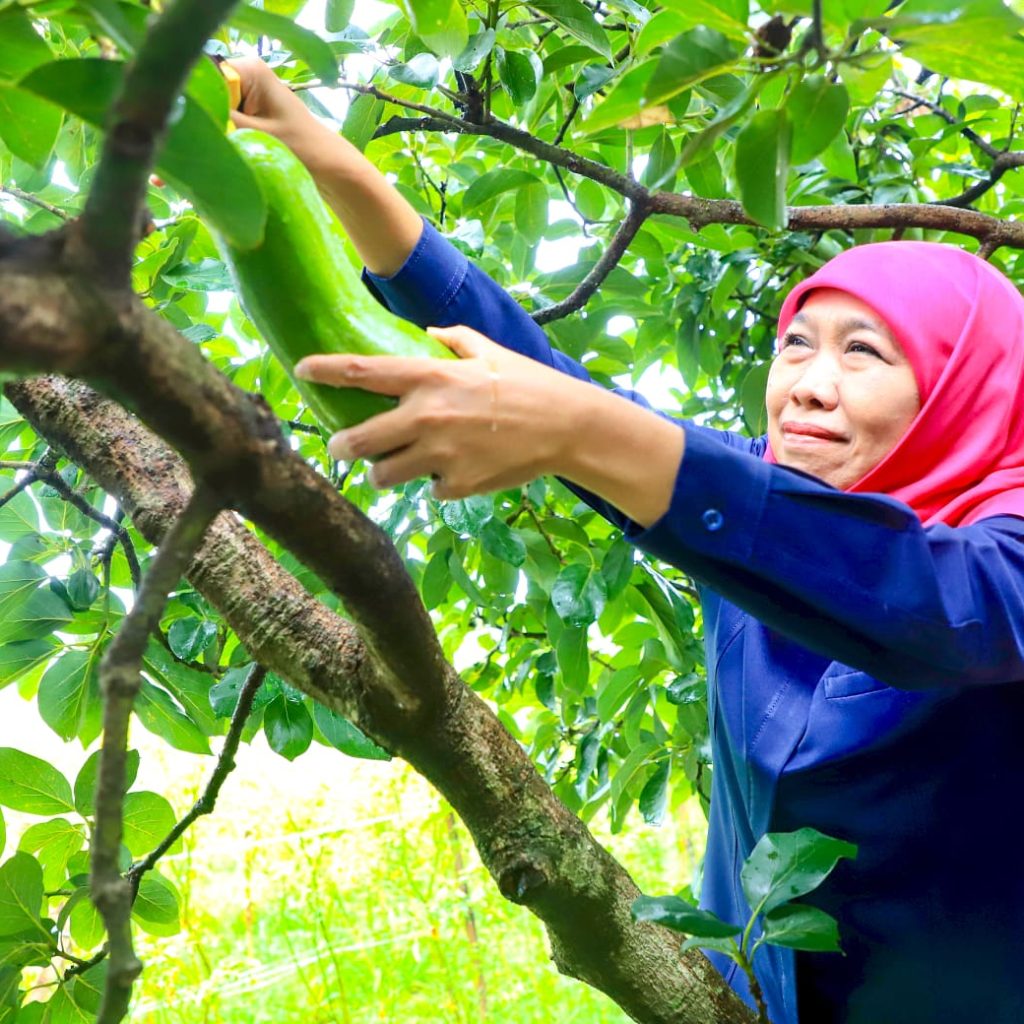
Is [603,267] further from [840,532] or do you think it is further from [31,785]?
[31,785]

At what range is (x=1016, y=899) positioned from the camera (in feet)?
2.64

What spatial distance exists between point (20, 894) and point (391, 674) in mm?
326

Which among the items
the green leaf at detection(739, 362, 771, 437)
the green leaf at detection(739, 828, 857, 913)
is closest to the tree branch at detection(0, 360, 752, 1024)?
the green leaf at detection(739, 828, 857, 913)

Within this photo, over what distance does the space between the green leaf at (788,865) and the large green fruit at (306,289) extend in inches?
13.3

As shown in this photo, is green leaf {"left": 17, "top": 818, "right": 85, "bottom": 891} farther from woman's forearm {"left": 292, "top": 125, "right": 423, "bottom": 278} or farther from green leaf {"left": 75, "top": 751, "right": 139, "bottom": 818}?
woman's forearm {"left": 292, "top": 125, "right": 423, "bottom": 278}

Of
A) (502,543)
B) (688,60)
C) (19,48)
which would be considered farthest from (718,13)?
(502,543)

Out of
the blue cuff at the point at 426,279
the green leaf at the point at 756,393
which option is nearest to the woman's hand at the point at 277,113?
the blue cuff at the point at 426,279

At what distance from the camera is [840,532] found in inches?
24.8

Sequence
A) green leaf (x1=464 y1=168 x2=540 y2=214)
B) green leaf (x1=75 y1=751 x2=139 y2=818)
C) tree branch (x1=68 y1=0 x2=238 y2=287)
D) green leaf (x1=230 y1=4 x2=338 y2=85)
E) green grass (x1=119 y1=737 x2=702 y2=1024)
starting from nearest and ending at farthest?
tree branch (x1=68 y1=0 x2=238 y2=287) < green leaf (x1=230 y1=4 x2=338 y2=85) < green leaf (x1=75 y1=751 x2=139 y2=818) < green leaf (x1=464 y1=168 x2=540 y2=214) < green grass (x1=119 y1=737 x2=702 y2=1024)

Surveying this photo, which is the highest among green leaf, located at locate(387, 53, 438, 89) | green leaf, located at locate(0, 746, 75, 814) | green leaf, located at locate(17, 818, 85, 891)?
green leaf, located at locate(387, 53, 438, 89)

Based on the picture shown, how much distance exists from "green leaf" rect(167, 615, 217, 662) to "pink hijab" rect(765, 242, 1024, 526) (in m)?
0.54

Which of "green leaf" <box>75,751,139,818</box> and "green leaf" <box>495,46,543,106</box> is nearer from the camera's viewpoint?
"green leaf" <box>75,751,139,818</box>

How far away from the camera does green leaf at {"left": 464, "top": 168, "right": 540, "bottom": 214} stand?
1.11m

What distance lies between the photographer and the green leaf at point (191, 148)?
409 mm
